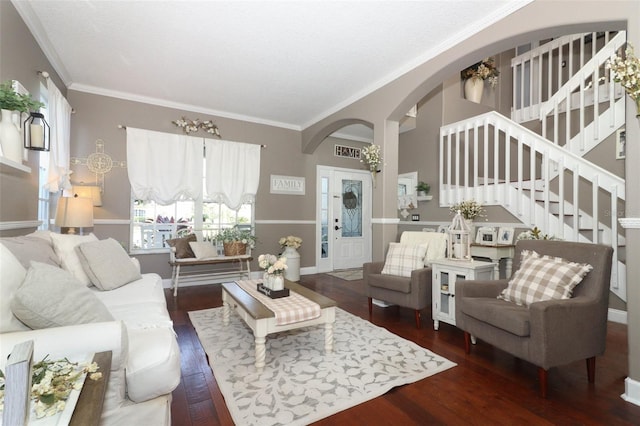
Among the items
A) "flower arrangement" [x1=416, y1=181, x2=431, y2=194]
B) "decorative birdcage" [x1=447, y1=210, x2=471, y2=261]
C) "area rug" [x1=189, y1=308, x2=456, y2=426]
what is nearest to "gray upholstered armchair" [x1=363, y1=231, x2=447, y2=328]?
"decorative birdcage" [x1=447, y1=210, x2=471, y2=261]

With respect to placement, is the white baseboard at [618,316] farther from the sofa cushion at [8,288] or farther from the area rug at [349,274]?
the sofa cushion at [8,288]

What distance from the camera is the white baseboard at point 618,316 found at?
3.26 metres

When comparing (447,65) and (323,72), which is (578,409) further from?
(323,72)

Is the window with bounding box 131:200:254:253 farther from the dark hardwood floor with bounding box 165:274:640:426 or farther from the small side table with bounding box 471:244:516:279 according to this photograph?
the small side table with bounding box 471:244:516:279

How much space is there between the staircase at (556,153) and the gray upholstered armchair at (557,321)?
5.05 feet

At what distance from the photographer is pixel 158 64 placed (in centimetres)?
350

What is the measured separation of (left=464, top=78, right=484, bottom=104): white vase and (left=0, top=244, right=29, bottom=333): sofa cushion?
6134 mm

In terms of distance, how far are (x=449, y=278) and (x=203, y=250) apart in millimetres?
3412

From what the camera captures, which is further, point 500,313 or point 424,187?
point 424,187

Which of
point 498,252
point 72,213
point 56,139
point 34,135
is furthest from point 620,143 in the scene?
point 56,139

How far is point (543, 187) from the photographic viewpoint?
→ 13.1ft

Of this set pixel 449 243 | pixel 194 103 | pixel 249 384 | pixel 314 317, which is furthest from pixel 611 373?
pixel 194 103

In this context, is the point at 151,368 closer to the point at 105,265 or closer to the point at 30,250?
the point at 30,250

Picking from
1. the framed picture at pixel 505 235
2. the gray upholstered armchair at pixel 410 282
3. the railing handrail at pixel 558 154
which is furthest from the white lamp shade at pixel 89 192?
the framed picture at pixel 505 235
